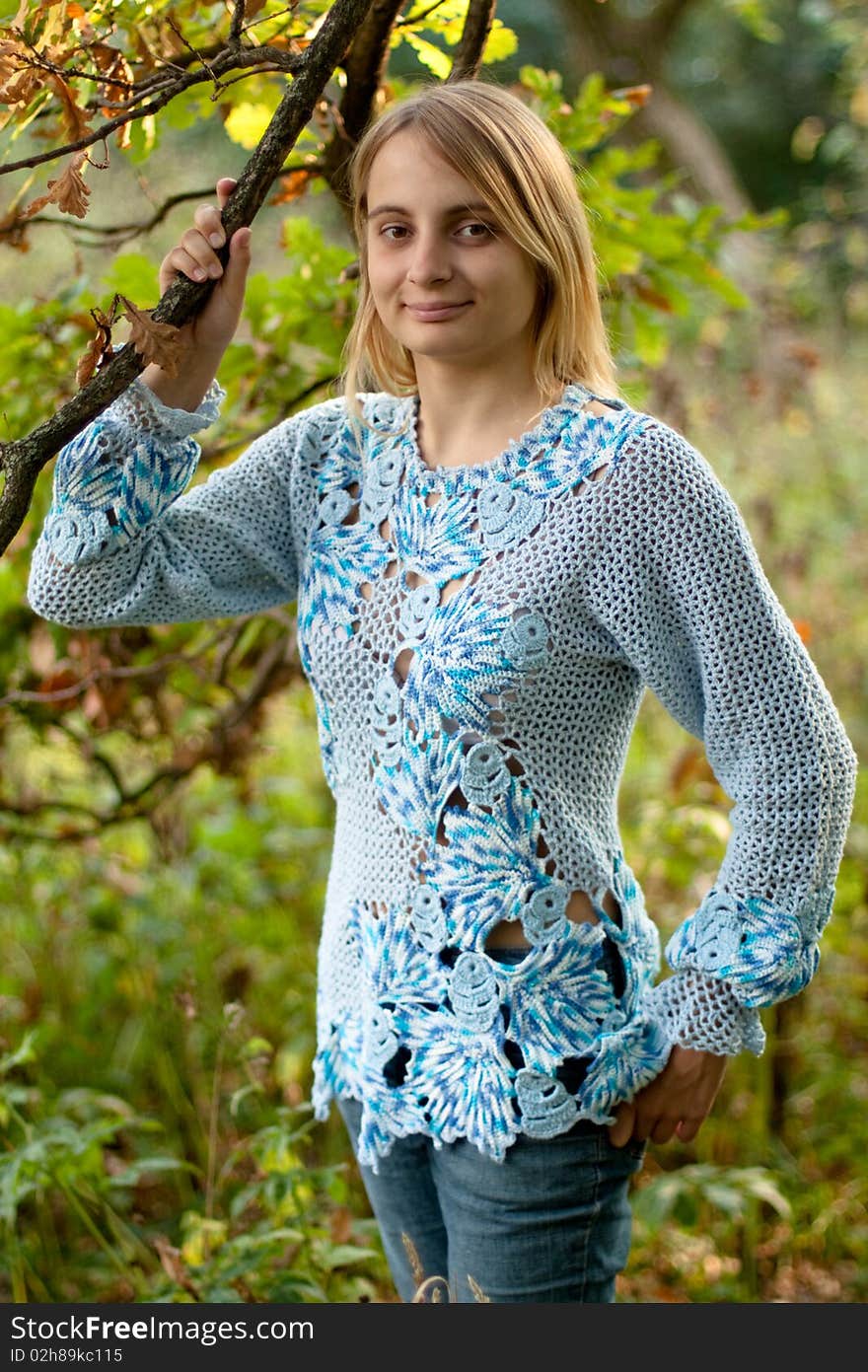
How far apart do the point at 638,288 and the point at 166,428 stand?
1.01 meters

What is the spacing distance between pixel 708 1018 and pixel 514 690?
0.41 meters

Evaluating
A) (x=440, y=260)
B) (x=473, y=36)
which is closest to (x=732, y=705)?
(x=440, y=260)

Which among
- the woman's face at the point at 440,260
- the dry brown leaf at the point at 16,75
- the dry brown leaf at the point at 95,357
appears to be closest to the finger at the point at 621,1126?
the woman's face at the point at 440,260

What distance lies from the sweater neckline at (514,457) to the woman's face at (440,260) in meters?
0.09

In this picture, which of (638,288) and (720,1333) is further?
(638,288)

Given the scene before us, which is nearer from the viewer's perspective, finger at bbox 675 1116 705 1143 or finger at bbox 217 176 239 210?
finger at bbox 217 176 239 210

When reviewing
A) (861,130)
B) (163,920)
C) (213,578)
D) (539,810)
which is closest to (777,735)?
(539,810)

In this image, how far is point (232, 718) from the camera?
2381mm

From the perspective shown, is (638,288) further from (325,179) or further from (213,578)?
(213,578)

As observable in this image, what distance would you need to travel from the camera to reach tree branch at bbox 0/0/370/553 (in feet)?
3.93

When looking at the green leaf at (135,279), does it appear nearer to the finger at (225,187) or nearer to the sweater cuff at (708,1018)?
the finger at (225,187)

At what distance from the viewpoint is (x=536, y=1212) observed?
1438mm

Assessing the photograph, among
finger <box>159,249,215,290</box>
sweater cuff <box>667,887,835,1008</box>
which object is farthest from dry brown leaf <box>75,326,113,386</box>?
sweater cuff <box>667,887,835,1008</box>

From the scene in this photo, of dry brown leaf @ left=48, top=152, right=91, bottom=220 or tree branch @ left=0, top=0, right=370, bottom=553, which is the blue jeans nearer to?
tree branch @ left=0, top=0, right=370, bottom=553
